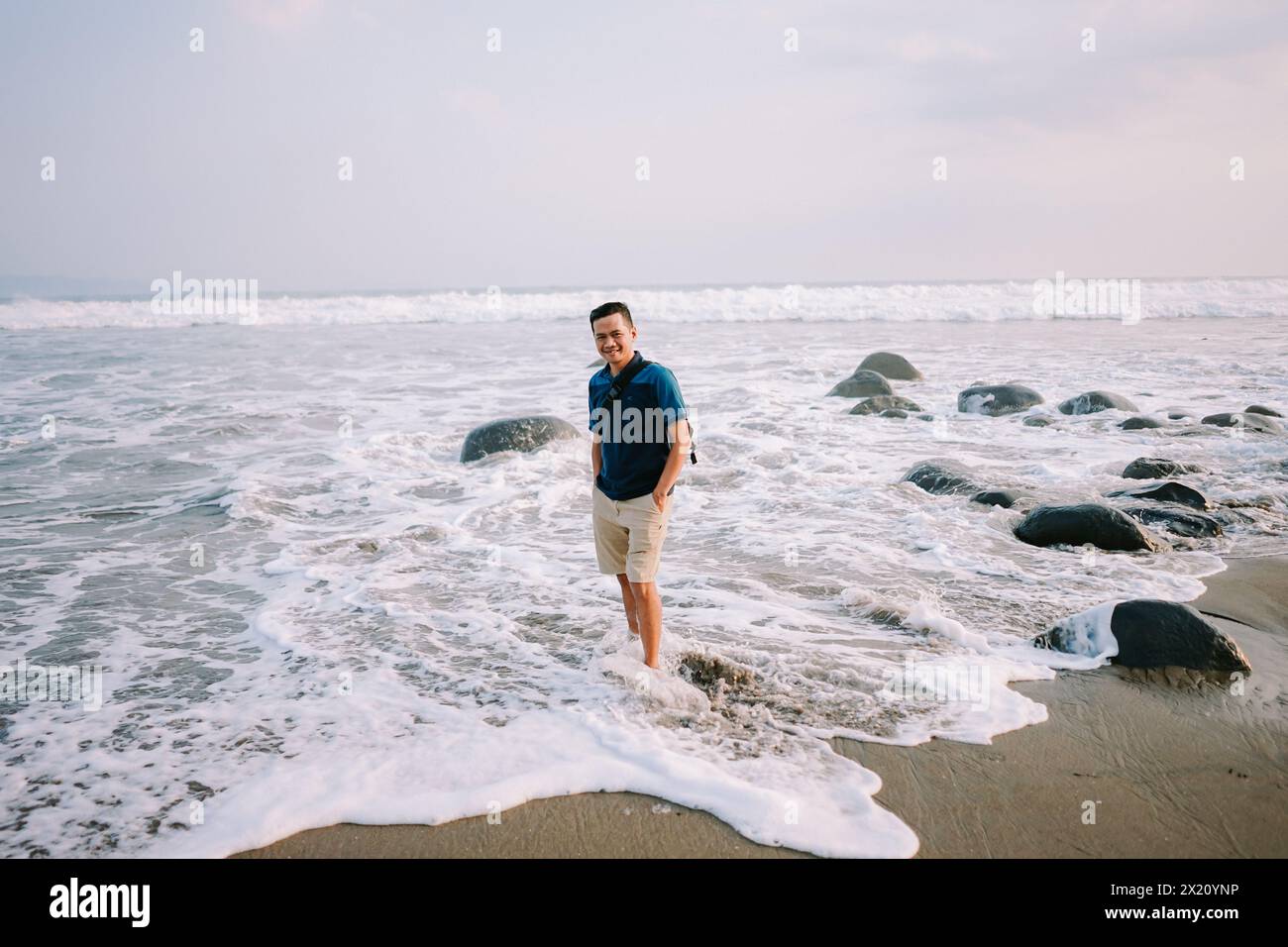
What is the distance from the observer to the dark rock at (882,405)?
1260 cm

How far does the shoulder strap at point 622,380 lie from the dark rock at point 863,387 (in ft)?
35.4

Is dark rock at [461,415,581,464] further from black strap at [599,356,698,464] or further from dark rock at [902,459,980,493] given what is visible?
black strap at [599,356,698,464]

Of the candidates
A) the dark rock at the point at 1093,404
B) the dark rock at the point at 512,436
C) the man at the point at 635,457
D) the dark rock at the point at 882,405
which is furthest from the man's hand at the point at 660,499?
the dark rock at the point at 1093,404

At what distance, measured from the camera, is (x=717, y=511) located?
25.5 ft

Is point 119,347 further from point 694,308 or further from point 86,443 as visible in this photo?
point 694,308

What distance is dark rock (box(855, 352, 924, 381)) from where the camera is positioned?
16047 millimetres

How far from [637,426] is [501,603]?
2.17 metres

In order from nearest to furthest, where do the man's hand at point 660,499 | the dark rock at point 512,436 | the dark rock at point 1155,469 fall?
the man's hand at point 660,499
the dark rock at point 1155,469
the dark rock at point 512,436

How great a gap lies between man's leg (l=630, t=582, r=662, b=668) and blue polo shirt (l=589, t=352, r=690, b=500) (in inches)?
19.4

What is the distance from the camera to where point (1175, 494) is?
7207 mm

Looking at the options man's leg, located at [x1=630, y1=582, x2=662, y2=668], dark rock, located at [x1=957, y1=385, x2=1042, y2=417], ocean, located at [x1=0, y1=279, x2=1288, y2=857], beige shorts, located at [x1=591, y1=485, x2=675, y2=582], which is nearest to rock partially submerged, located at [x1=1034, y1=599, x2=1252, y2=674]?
ocean, located at [x1=0, y1=279, x2=1288, y2=857]

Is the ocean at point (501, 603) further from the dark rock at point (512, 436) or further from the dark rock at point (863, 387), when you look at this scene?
the dark rock at point (863, 387)

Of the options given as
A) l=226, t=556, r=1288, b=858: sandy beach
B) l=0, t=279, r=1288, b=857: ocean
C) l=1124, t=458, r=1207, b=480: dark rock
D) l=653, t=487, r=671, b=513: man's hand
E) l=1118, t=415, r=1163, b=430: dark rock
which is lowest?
l=226, t=556, r=1288, b=858: sandy beach

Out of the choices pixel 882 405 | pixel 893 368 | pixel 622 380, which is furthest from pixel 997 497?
pixel 893 368
